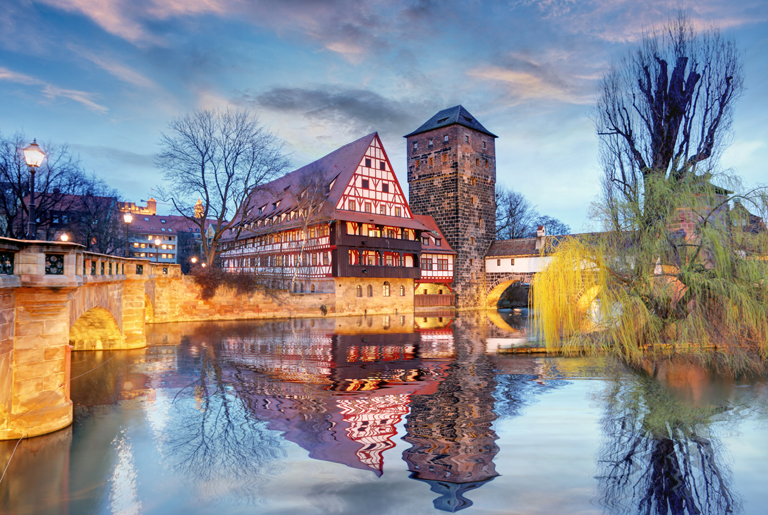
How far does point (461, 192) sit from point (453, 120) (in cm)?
609

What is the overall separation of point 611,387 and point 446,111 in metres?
35.7

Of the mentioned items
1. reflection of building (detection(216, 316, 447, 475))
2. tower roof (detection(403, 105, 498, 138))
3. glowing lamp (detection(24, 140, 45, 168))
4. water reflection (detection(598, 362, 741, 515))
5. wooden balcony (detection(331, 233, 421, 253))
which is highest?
tower roof (detection(403, 105, 498, 138))

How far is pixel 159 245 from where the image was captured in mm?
85375

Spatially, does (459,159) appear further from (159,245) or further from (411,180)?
(159,245)

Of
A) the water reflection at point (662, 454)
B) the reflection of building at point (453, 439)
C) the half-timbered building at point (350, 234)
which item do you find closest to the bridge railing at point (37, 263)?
the reflection of building at point (453, 439)

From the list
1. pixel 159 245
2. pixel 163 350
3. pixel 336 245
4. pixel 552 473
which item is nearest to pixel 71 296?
pixel 552 473

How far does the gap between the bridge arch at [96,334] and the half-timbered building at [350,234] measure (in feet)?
45.2

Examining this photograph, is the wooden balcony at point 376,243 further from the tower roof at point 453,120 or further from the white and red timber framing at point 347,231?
the tower roof at point 453,120

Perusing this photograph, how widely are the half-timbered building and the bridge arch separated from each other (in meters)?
13.8

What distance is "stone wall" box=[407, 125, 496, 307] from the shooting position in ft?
134

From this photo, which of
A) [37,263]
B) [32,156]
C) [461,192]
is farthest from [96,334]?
[461,192]

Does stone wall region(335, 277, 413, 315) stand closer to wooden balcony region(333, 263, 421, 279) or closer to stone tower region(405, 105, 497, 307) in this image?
wooden balcony region(333, 263, 421, 279)

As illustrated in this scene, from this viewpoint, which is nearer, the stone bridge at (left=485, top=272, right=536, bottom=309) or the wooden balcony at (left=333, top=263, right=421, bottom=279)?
the wooden balcony at (left=333, top=263, right=421, bottom=279)

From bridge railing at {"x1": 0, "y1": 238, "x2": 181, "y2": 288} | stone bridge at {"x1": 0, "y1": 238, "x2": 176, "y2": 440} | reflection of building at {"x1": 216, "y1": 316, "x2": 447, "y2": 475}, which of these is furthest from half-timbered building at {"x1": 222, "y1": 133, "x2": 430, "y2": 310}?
bridge railing at {"x1": 0, "y1": 238, "x2": 181, "y2": 288}
